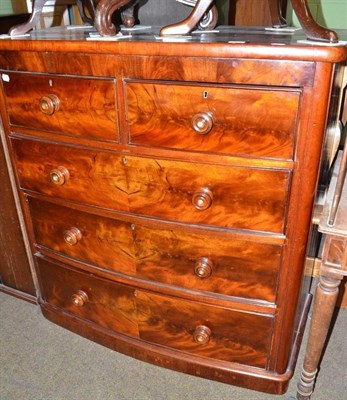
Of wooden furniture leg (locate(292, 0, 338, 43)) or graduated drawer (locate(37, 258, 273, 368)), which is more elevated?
wooden furniture leg (locate(292, 0, 338, 43))

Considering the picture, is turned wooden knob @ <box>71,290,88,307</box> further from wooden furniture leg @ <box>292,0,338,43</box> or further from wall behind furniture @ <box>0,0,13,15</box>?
wall behind furniture @ <box>0,0,13,15</box>

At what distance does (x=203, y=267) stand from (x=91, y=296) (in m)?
0.49

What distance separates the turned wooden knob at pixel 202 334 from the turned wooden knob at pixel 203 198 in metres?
0.43

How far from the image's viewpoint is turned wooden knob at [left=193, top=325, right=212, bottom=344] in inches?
49.4

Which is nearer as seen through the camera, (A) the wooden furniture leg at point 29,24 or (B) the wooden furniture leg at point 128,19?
(A) the wooden furniture leg at point 29,24

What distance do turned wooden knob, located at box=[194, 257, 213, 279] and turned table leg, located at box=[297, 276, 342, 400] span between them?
304mm

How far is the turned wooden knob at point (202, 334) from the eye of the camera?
1.25 m

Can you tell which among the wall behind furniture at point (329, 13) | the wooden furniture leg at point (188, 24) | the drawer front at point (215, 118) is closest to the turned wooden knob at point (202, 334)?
the drawer front at point (215, 118)

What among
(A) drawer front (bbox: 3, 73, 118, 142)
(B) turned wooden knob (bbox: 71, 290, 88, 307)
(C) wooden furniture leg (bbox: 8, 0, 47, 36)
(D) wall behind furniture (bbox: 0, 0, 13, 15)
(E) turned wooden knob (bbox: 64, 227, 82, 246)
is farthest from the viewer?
(D) wall behind furniture (bbox: 0, 0, 13, 15)

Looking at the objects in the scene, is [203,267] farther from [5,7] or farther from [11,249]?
[5,7]

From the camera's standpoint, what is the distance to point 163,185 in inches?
43.7

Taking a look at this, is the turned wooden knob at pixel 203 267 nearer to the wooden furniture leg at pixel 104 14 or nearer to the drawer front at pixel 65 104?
the drawer front at pixel 65 104

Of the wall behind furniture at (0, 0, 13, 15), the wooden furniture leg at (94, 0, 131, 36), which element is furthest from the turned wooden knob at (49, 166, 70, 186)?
the wall behind furniture at (0, 0, 13, 15)

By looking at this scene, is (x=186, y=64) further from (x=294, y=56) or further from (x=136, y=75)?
(x=294, y=56)
